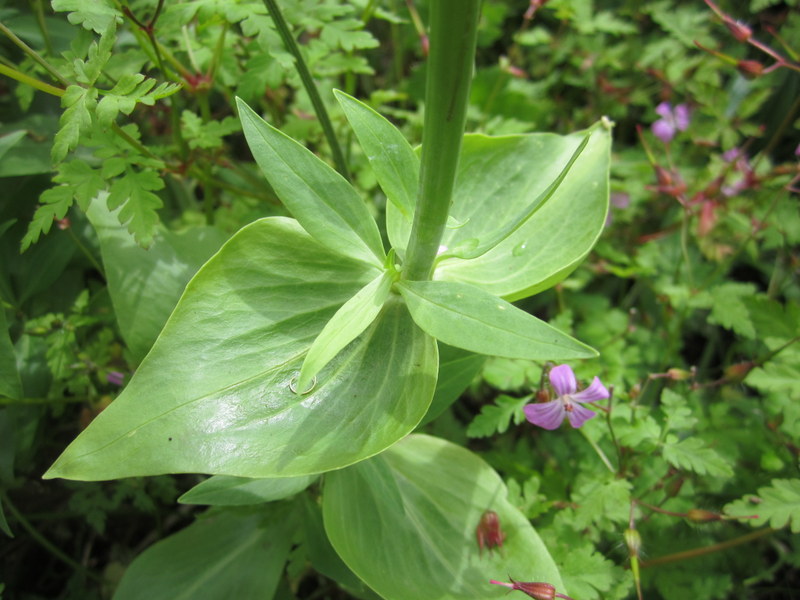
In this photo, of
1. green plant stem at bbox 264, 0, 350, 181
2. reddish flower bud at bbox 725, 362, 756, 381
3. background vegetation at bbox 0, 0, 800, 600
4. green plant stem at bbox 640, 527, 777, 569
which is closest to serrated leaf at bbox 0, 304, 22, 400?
background vegetation at bbox 0, 0, 800, 600

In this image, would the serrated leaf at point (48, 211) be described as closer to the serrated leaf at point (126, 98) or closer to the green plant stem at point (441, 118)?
the serrated leaf at point (126, 98)

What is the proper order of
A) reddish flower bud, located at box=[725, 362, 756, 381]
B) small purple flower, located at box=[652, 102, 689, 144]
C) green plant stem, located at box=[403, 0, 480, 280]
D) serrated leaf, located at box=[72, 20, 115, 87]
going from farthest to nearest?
small purple flower, located at box=[652, 102, 689, 144]
reddish flower bud, located at box=[725, 362, 756, 381]
serrated leaf, located at box=[72, 20, 115, 87]
green plant stem, located at box=[403, 0, 480, 280]

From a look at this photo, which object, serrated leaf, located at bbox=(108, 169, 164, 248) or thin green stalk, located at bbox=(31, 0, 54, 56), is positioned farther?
thin green stalk, located at bbox=(31, 0, 54, 56)

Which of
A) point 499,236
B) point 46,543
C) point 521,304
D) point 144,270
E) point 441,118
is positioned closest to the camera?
point 441,118

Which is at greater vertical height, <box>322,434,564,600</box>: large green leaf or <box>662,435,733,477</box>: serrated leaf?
<box>662,435,733,477</box>: serrated leaf

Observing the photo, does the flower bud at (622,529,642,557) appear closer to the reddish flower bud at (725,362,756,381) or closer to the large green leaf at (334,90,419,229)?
the reddish flower bud at (725,362,756,381)

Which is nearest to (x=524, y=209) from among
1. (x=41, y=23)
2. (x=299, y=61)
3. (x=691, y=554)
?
(x=299, y=61)

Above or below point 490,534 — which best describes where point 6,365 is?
above

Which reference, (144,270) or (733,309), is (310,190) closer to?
(144,270)
